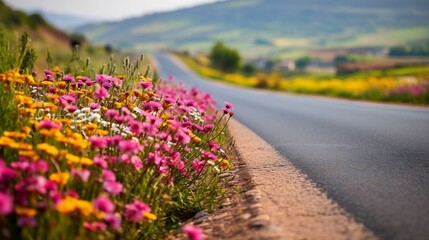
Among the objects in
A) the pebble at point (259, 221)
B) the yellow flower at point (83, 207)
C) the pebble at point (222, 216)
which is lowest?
the pebble at point (222, 216)

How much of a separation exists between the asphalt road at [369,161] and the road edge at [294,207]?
5.0 inches

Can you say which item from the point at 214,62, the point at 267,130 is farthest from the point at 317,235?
the point at 214,62

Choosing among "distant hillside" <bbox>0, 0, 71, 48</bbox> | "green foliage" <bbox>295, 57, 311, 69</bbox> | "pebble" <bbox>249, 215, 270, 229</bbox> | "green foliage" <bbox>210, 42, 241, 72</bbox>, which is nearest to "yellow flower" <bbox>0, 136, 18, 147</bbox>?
"pebble" <bbox>249, 215, 270, 229</bbox>

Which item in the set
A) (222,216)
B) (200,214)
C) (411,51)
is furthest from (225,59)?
(411,51)

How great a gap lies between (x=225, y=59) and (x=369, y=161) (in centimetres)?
8346

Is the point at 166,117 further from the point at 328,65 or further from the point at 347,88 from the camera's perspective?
the point at 328,65

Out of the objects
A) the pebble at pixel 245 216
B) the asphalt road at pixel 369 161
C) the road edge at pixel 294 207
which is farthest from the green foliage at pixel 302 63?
the pebble at pixel 245 216

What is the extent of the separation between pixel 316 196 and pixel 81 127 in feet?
7.37

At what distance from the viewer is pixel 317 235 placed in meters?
3.29

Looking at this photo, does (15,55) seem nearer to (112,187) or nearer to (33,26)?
(112,187)

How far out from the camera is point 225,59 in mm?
88438

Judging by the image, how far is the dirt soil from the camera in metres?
3.37

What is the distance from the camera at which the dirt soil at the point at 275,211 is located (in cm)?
337

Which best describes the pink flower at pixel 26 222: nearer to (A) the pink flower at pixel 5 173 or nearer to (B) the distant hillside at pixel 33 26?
(A) the pink flower at pixel 5 173
